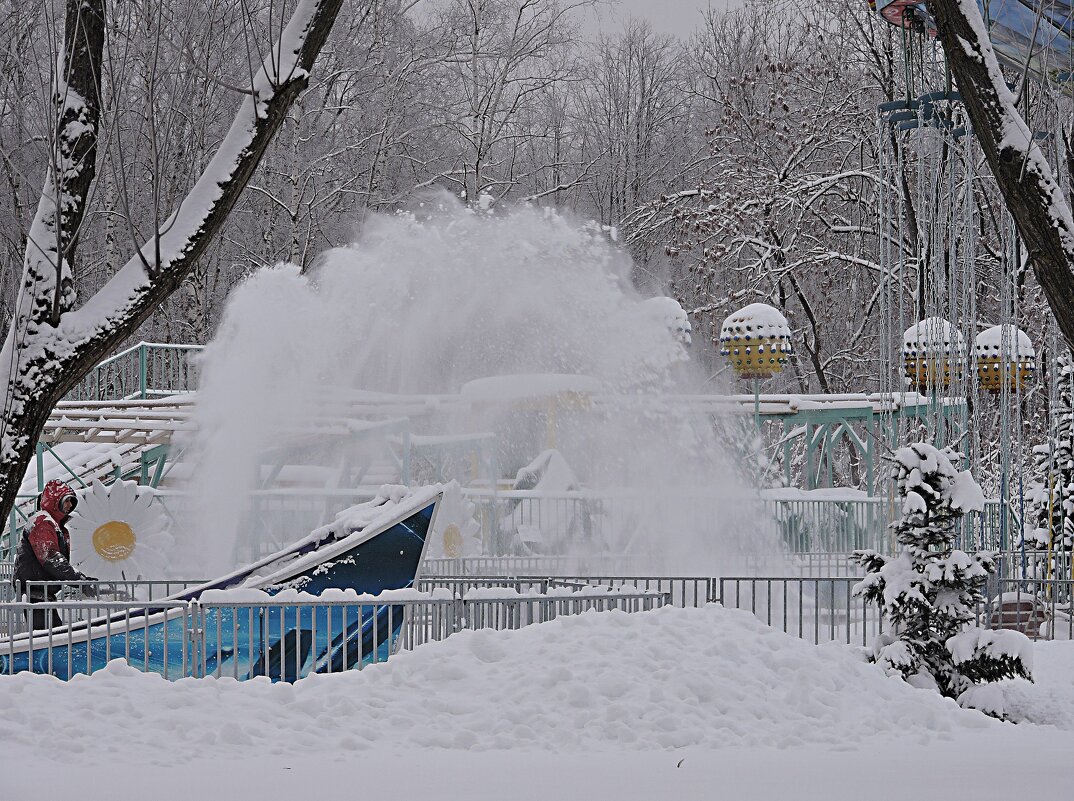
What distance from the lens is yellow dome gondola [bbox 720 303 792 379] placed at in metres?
20.6

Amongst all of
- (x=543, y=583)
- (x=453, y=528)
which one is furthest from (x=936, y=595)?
(x=453, y=528)

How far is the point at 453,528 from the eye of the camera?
59.2ft

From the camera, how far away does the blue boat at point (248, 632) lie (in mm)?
9859

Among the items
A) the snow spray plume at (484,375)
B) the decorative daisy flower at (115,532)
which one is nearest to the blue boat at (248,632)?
the decorative daisy flower at (115,532)

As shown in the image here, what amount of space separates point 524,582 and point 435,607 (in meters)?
2.47

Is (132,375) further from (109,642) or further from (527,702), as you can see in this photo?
(527,702)

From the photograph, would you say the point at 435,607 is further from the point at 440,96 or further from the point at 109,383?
the point at 440,96

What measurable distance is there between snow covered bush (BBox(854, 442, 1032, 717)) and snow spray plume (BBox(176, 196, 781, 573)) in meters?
8.90

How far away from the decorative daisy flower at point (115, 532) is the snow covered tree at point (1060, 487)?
11435 millimetres

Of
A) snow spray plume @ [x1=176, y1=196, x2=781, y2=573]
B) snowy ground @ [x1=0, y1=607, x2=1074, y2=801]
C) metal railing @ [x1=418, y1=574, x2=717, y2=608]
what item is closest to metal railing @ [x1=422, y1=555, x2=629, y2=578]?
snow spray plume @ [x1=176, y1=196, x2=781, y2=573]

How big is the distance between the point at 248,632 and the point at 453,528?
7.73 m

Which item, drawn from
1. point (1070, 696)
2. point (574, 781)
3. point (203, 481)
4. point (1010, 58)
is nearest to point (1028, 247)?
point (574, 781)

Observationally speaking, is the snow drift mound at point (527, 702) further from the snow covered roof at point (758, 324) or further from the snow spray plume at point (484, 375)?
the snow covered roof at point (758, 324)

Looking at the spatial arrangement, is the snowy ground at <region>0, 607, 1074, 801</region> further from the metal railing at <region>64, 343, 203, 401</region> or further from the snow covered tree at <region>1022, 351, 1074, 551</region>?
the metal railing at <region>64, 343, 203, 401</region>
